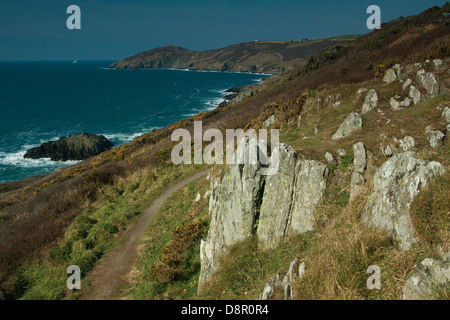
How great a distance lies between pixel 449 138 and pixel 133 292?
552 inches

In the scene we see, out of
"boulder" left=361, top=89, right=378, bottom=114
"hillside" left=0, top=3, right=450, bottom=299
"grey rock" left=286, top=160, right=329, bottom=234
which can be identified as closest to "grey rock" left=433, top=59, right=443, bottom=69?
"hillside" left=0, top=3, right=450, bottom=299

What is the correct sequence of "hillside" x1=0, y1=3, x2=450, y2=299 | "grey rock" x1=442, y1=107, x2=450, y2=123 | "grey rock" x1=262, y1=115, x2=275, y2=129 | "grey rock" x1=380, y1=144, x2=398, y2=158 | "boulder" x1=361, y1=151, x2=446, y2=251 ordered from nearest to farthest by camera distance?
"hillside" x1=0, y1=3, x2=450, y2=299, "boulder" x1=361, y1=151, x2=446, y2=251, "grey rock" x1=380, y1=144, x2=398, y2=158, "grey rock" x1=442, y1=107, x2=450, y2=123, "grey rock" x1=262, y1=115, x2=275, y2=129

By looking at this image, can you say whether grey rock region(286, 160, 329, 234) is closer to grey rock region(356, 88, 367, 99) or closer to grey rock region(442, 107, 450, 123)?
grey rock region(442, 107, 450, 123)

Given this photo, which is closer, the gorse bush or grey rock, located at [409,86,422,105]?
the gorse bush

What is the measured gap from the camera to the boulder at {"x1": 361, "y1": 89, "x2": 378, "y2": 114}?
671 inches

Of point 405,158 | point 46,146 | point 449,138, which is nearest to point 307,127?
point 449,138

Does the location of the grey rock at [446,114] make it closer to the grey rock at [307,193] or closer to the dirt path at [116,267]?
the grey rock at [307,193]

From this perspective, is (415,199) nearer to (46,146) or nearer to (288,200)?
(288,200)

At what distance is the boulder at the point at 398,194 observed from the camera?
250 inches

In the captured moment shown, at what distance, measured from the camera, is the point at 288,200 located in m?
9.68

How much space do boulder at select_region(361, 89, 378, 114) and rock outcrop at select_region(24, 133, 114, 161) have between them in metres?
48.8

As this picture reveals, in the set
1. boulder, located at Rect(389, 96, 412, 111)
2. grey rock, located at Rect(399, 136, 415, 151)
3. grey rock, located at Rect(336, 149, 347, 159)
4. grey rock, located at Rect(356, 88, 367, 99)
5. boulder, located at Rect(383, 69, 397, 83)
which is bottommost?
grey rock, located at Rect(336, 149, 347, 159)

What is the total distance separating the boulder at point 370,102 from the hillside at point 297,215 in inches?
3.6

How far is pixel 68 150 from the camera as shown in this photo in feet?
171
